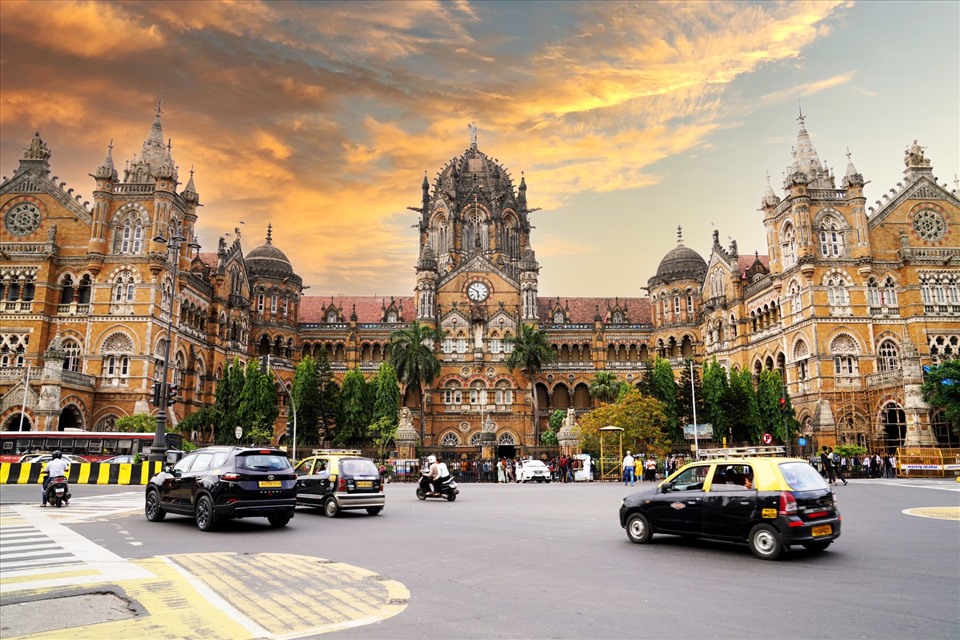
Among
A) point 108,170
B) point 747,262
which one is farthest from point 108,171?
point 747,262

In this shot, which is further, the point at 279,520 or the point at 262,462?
the point at 279,520

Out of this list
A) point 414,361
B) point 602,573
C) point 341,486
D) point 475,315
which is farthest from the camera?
point 475,315

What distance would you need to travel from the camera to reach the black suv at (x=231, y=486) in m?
14.6

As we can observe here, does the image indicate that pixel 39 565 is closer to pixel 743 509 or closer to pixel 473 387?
pixel 743 509

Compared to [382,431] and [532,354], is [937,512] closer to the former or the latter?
[382,431]

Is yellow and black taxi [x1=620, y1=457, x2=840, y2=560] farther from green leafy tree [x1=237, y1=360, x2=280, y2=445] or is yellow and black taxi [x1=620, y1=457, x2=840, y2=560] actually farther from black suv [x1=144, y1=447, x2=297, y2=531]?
green leafy tree [x1=237, y1=360, x2=280, y2=445]

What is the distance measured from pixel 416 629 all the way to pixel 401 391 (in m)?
61.5

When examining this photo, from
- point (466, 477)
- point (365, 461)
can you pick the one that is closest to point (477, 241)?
point (466, 477)

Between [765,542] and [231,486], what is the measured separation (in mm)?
10986

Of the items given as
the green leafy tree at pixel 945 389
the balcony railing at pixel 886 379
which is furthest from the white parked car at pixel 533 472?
the balcony railing at pixel 886 379

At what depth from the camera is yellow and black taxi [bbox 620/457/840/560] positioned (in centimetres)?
1109

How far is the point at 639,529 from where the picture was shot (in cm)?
1313

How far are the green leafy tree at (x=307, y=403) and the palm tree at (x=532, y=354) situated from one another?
1942 cm

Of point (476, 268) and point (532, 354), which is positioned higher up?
A: point (476, 268)
